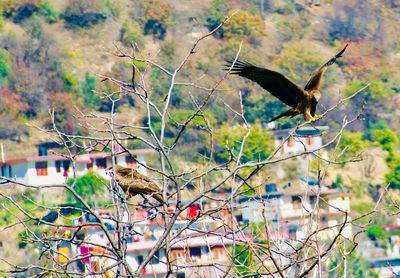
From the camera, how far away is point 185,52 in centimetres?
5100

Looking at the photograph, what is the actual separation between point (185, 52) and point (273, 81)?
140 ft

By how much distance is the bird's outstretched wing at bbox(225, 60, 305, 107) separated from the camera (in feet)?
26.3

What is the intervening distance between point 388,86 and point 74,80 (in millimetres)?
11239

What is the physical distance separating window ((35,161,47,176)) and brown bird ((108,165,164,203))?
31.9 m

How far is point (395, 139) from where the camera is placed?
4409cm

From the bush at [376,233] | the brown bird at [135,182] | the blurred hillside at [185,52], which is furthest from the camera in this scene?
the blurred hillside at [185,52]

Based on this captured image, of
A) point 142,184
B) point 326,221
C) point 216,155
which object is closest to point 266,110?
point 216,155

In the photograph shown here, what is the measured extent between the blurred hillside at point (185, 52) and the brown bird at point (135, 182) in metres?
34.1

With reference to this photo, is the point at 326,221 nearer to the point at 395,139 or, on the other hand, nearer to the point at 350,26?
the point at 395,139

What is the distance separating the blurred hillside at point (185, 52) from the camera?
45.4 metres

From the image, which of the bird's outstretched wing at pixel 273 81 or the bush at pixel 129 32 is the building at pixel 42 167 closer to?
the bush at pixel 129 32

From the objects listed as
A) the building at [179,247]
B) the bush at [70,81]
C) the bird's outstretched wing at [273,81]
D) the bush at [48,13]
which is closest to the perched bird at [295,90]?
the bird's outstretched wing at [273,81]

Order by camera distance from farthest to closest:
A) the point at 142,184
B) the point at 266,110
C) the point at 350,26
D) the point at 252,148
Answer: the point at 350,26 → the point at 266,110 → the point at 252,148 → the point at 142,184

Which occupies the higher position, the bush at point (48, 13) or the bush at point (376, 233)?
the bush at point (48, 13)
